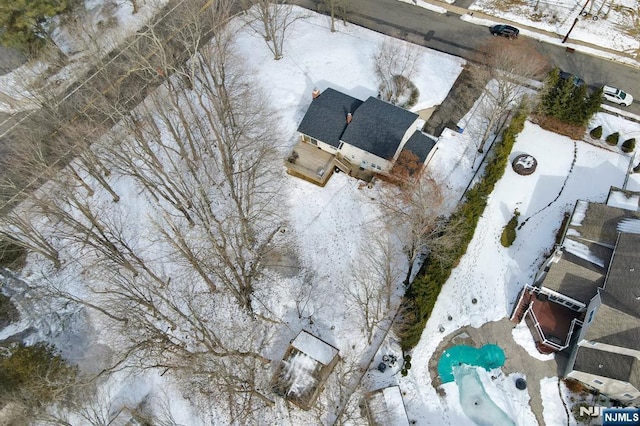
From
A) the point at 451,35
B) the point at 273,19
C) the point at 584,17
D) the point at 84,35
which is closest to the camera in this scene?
the point at 84,35

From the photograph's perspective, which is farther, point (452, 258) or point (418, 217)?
point (452, 258)

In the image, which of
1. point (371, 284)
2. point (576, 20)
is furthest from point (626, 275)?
point (576, 20)

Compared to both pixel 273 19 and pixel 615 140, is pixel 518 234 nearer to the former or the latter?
pixel 615 140

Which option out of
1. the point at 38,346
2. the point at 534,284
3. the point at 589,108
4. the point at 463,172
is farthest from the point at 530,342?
the point at 38,346

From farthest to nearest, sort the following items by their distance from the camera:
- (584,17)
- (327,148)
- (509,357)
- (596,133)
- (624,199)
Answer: (584,17) → (596,133) → (327,148) → (624,199) → (509,357)

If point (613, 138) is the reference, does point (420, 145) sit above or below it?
below

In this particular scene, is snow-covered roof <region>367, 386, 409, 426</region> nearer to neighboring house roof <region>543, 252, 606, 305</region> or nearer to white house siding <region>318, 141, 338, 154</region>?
neighboring house roof <region>543, 252, 606, 305</region>

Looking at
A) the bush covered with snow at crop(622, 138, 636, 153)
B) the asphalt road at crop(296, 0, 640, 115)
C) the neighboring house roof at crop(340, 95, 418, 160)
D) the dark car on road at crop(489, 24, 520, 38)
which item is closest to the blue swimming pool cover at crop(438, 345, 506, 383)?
the neighboring house roof at crop(340, 95, 418, 160)

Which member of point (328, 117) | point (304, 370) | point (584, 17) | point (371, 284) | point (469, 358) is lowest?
point (304, 370)
